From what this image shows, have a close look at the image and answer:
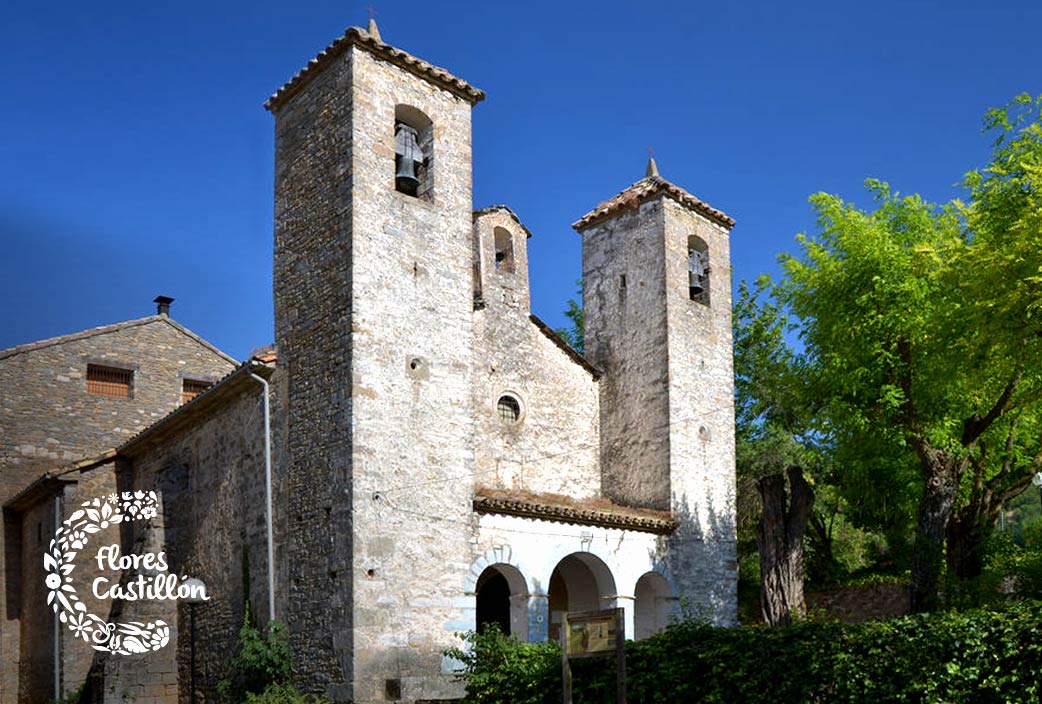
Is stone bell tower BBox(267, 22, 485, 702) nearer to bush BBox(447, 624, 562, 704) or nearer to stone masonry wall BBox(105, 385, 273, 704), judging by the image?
bush BBox(447, 624, 562, 704)

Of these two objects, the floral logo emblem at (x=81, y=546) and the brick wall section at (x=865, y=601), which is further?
the brick wall section at (x=865, y=601)

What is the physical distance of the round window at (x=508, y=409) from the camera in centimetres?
2061

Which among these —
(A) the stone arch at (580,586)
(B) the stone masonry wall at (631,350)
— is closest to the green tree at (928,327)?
(B) the stone masonry wall at (631,350)

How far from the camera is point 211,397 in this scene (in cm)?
1894

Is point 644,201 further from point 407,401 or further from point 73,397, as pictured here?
point 73,397

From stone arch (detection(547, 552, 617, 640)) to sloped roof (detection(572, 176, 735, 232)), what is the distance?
298 inches

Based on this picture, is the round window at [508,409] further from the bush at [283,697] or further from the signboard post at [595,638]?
the signboard post at [595,638]

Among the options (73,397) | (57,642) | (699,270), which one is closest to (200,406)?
(57,642)

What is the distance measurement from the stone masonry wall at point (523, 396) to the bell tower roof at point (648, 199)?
2498 millimetres

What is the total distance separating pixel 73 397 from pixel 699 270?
1525 centimetres

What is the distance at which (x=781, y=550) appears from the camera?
15.6m

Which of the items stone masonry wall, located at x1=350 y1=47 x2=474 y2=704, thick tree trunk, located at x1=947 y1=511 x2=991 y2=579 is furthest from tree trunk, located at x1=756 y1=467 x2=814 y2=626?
thick tree trunk, located at x1=947 y1=511 x2=991 y2=579

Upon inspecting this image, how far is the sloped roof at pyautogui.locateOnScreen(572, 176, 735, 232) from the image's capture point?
72.4 ft

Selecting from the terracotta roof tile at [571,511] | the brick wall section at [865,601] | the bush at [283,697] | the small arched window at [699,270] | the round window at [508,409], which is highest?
the small arched window at [699,270]
